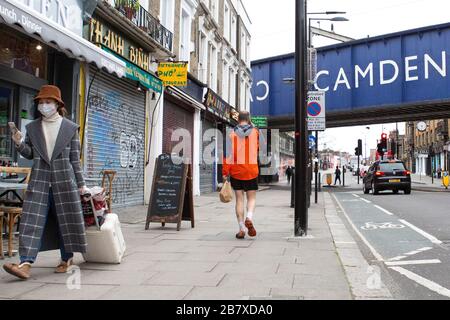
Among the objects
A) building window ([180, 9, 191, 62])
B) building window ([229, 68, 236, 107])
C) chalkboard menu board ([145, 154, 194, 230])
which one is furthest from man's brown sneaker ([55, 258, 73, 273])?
building window ([229, 68, 236, 107])

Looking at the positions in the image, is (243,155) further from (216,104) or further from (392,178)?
(392,178)

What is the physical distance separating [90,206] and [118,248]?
57 cm

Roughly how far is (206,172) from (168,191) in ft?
42.2

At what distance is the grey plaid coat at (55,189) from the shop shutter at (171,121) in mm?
10794

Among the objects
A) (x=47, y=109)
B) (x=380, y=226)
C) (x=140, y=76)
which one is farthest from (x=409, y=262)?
(x=140, y=76)

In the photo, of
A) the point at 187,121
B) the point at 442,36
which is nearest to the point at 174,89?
the point at 187,121

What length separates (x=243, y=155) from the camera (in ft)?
24.0

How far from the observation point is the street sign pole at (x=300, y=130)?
770cm

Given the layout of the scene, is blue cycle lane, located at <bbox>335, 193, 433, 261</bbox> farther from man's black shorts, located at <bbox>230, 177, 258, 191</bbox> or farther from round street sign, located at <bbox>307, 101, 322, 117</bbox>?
round street sign, located at <bbox>307, 101, 322, 117</bbox>

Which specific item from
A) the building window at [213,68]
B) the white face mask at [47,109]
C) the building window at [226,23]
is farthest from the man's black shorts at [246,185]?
the building window at [226,23]

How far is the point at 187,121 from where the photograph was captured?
61.5ft

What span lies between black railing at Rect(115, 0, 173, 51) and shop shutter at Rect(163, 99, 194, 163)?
78.3 inches

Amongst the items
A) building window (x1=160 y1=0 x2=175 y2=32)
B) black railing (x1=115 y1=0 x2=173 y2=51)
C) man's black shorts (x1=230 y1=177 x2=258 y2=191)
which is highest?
building window (x1=160 y1=0 x2=175 y2=32)

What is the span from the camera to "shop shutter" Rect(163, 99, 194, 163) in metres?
15.8
